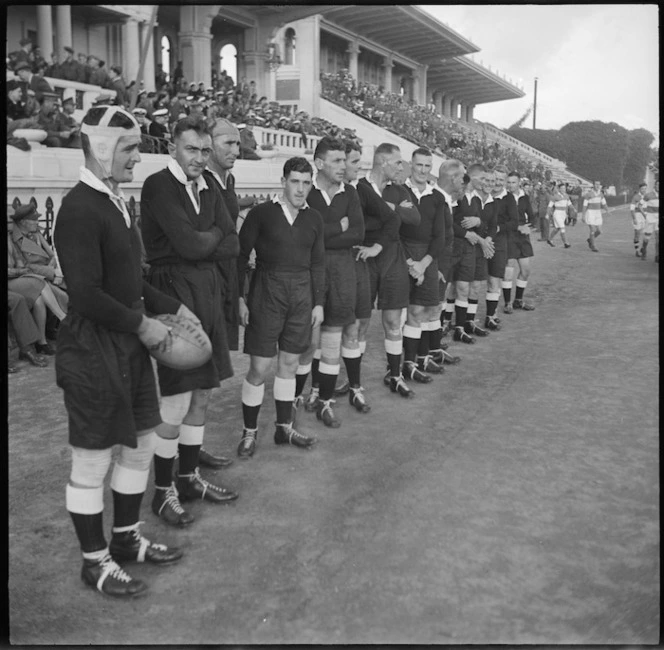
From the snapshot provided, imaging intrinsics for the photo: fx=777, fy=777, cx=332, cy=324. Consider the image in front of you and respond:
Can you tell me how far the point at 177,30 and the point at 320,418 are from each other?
22.8 meters

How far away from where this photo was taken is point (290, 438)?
17.6 feet

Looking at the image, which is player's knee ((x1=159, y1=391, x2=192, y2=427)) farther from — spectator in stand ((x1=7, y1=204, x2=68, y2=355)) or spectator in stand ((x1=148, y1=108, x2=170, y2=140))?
spectator in stand ((x1=148, y1=108, x2=170, y2=140))

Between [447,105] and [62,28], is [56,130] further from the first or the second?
[447,105]

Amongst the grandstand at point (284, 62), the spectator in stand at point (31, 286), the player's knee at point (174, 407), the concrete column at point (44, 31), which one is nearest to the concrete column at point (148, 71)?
the grandstand at point (284, 62)

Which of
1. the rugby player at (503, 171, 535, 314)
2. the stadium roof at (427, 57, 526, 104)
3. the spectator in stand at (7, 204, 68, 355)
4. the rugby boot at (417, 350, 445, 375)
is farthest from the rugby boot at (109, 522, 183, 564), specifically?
the stadium roof at (427, 57, 526, 104)

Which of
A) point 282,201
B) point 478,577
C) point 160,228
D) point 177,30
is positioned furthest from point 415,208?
point 177,30

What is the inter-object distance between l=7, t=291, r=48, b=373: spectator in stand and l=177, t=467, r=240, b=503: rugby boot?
12.4 feet

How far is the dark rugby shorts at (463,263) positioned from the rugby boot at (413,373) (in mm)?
2204

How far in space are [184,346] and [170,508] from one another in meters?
1.01

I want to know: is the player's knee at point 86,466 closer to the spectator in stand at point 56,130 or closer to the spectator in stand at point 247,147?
the spectator in stand at point 56,130

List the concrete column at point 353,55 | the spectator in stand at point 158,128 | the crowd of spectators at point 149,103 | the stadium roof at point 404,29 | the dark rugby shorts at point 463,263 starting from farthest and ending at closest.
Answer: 1. the concrete column at point 353,55
2. the stadium roof at point 404,29
3. the spectator in stand at point 158,128
4. the crowd of spectators at point 149,103
5. the dark rugby shorts at point 463,263

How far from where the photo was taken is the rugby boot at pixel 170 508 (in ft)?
Answer: 13.3

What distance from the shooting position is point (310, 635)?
10.2 feet

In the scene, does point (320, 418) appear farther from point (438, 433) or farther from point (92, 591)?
point (92, 591)
